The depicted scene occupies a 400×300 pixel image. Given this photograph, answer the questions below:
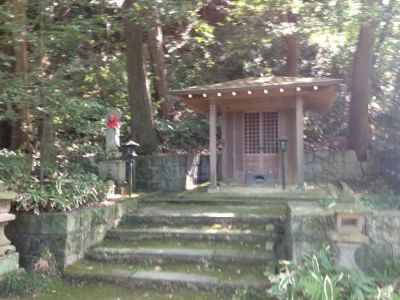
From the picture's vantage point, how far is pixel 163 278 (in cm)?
538

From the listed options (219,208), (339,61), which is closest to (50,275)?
(219,208)

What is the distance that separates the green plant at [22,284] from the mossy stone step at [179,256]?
0.96 metres

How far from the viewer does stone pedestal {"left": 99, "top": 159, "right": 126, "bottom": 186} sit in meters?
9.11

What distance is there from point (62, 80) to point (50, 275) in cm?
307

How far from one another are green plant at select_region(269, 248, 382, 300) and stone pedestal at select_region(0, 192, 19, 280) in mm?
3377

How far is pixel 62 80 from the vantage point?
6.70 m

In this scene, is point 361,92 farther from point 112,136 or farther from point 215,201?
point 112,136

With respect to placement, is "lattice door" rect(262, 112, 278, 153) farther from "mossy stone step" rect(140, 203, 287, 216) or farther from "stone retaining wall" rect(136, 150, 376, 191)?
"mossy stone step" rect(140, 203, 287, 216)

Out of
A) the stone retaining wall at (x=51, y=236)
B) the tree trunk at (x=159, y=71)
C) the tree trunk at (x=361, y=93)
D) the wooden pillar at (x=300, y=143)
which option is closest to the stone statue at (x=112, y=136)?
the stone retaining wall at (x=51, y=236)

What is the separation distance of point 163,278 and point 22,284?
1.81 meters

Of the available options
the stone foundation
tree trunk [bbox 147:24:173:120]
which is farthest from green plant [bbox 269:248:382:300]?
tree trunk [bbox 147:24:173:120]

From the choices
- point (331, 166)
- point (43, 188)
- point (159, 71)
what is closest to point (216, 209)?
point (43, 188)

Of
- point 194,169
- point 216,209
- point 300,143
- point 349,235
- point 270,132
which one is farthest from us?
point 194,169

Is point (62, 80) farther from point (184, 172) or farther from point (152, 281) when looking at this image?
point (184, 172)
